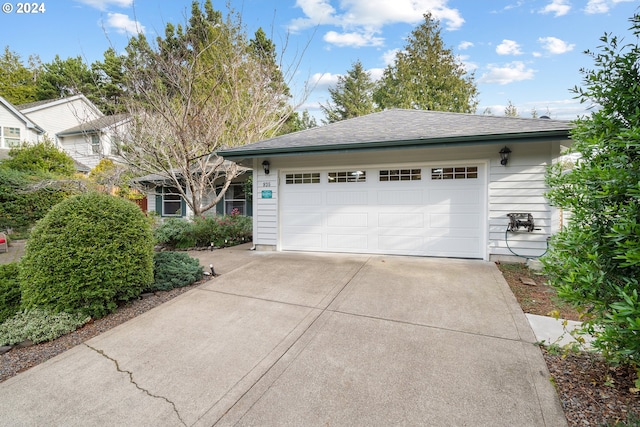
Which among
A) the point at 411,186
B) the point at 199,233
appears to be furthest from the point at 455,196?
the point at 199,233

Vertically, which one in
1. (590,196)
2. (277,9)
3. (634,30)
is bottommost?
(590,196)

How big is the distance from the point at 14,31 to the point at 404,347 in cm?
1960

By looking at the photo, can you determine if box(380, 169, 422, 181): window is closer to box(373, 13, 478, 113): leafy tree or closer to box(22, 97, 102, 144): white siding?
box(373, 13, 478, 113): leafy tree

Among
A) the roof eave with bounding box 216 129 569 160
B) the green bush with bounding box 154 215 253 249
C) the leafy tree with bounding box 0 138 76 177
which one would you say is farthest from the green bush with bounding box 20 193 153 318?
the leafy tree with bounding box 0 138 76 177

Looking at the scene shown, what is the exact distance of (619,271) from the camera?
79.5 inches

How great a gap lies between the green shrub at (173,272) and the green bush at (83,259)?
2.02 ft

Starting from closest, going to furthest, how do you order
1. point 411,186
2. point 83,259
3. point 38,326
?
point 38,326 → point 83,259 → point 411,186

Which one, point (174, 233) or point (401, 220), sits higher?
point (401, 220)

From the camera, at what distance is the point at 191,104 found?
8.18 meters

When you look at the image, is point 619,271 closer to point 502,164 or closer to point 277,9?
point 502,164

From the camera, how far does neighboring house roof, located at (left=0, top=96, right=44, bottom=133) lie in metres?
16.0

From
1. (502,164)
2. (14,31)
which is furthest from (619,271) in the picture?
(14,31)

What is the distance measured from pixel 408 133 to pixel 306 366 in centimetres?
512
